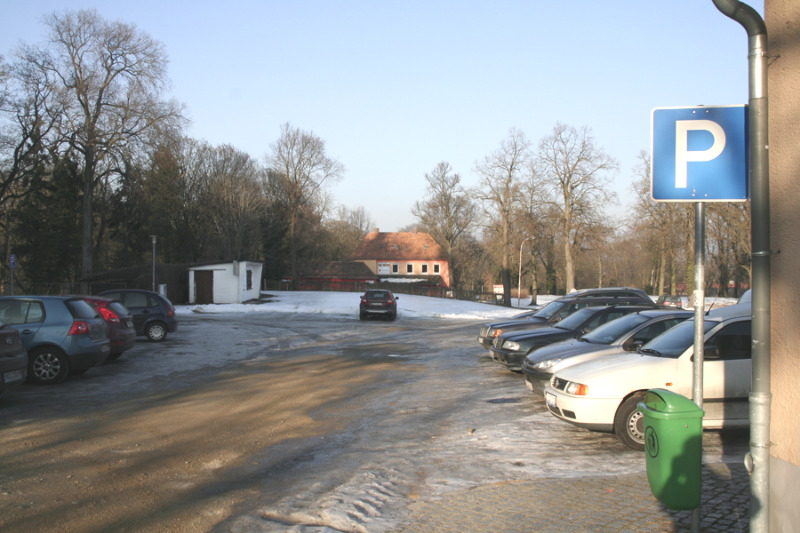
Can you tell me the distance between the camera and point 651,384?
289 inches

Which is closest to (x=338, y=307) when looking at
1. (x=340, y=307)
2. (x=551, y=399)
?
(x=340, y=307)

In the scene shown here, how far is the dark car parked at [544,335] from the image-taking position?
41.2 feet

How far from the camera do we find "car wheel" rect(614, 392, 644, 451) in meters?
7.30

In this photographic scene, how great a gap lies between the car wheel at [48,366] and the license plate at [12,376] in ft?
7.48

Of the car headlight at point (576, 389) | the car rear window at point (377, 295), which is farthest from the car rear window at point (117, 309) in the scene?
the car rear window at point (377, 295)

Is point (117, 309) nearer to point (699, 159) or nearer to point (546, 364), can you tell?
point (546, 364)

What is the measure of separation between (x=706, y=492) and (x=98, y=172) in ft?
152

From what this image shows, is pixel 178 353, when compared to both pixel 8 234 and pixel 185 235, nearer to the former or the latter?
pixel 8 234

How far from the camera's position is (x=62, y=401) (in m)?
10.3

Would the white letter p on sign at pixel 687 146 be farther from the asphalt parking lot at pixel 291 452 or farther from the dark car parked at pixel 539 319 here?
the dark car parked at pixel 539 319

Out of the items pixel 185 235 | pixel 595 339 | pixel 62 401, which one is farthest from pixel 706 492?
pixel 185 235

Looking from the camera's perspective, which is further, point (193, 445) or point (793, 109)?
point (193, 445)

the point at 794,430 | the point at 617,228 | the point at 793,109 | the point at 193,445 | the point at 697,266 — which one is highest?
the point at 617,228

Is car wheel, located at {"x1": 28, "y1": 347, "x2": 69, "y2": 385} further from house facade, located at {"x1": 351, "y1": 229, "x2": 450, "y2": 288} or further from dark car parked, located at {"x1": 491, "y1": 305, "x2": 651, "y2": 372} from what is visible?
house facade, located at {"x1": 351, "y1": 229, "x2": 450, "y2": 288}
